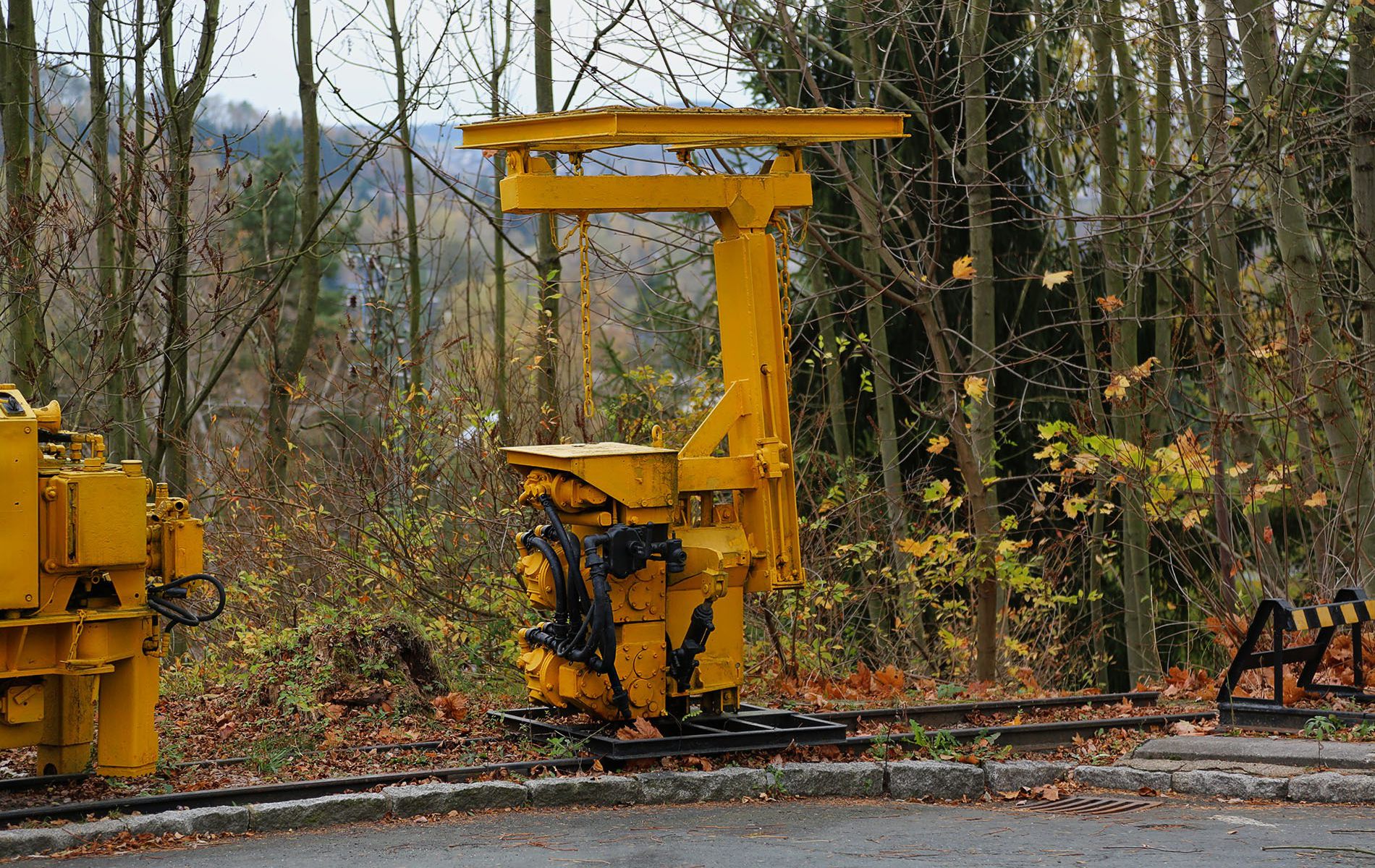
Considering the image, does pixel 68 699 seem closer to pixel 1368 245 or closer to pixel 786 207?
pixel 786 207

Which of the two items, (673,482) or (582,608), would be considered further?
(673,482)

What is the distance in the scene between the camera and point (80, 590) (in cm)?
725

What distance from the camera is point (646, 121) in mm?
8312

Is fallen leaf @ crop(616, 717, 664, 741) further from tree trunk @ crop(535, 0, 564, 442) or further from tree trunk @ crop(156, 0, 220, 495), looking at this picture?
tree trunk @ crop(156, 0, 220, 495)

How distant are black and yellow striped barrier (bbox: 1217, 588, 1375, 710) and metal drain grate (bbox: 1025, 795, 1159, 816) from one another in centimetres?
188

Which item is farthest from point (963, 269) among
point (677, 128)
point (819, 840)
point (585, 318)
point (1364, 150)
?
point (819, 840)

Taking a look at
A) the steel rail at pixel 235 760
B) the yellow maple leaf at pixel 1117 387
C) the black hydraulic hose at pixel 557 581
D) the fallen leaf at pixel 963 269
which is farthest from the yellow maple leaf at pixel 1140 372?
the steel rail at pixel 235 760

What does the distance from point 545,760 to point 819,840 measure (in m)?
1.94

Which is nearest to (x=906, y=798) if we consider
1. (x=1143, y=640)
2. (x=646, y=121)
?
(x=646, y=121)

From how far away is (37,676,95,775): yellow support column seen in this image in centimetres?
762

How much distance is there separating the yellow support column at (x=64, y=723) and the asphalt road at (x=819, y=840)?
4.92 feet

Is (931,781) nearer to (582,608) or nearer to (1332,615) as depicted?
A: (582,608)

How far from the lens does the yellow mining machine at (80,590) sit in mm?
6918

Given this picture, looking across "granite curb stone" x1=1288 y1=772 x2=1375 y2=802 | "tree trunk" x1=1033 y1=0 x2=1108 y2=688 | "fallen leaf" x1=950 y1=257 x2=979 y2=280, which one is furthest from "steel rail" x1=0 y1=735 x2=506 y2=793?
"tree trunk" x1=1033 y1=0 x2=1108 y2=688
